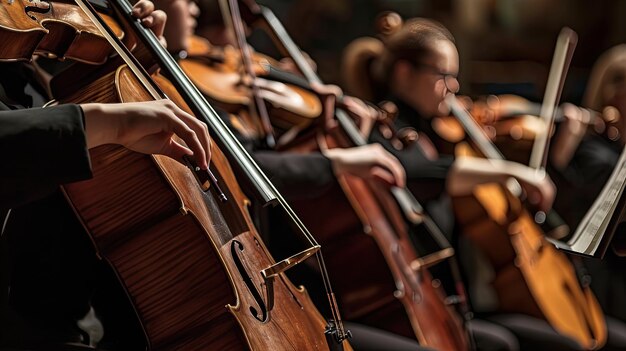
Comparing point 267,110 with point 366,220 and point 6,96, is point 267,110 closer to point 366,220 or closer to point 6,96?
point 366,220

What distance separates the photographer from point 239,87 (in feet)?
6.65

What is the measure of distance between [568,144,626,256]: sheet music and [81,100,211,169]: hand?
58 centimetres

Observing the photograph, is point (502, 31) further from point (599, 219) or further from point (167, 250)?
point (167, 250)

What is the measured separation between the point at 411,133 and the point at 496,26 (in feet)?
9.14

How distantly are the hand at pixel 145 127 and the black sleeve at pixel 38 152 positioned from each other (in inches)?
1.2

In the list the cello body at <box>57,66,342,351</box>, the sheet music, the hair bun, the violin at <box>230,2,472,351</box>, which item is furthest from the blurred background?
the cello body at <box>57,66,342,351</box>

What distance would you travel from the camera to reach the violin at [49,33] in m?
1.01

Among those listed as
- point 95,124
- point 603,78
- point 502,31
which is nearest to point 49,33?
point 95,124

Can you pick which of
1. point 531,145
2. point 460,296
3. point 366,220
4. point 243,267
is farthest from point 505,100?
point 243,267

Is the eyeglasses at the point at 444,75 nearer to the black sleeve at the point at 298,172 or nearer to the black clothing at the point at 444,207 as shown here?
the black clothing at the point at 444,207

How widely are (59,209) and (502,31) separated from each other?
13.3ft

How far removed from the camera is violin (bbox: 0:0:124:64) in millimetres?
1013

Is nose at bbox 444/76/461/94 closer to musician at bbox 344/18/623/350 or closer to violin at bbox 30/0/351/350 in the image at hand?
musician at bbox 344/18/623/350

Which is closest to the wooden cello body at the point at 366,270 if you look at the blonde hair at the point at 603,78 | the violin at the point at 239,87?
the violin at the point at 239,87
